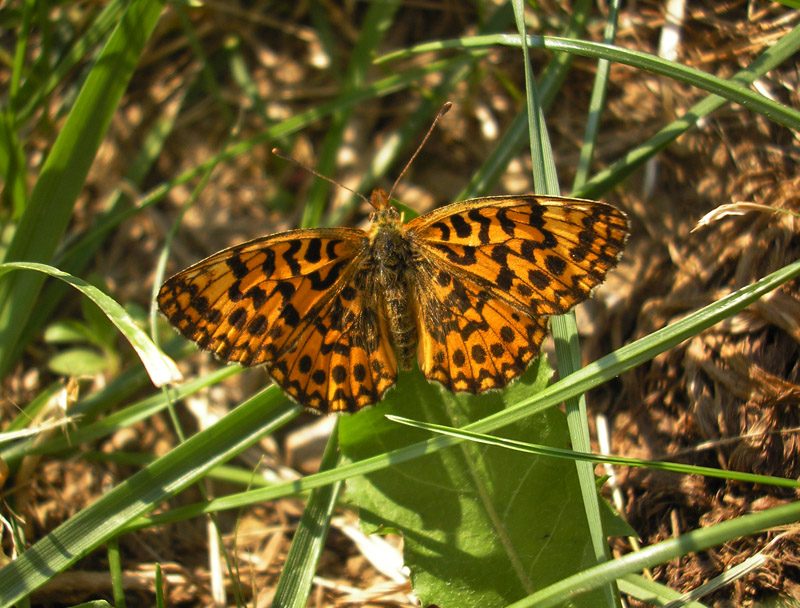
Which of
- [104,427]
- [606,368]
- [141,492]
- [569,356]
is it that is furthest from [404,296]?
[104,427]

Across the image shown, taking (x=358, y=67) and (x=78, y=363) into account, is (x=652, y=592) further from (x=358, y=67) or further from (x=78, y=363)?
(x=358, y=67)

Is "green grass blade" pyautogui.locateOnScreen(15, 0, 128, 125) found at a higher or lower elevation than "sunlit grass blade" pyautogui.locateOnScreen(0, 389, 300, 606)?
higher

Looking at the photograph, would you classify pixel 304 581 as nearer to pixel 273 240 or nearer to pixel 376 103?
pixel 273 240

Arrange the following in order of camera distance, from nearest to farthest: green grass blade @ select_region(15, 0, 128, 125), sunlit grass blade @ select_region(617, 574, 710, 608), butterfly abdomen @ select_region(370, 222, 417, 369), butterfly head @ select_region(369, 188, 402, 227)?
sunlit grass blade @ select_region(617, 574, 710, 608) → butterfly abdomen @ select_region(370, 222, 417, 369) → butterfly head @ select_region(369, 188, 402, 227) → green grass blade @ select_region(15, 0, 128, 125)

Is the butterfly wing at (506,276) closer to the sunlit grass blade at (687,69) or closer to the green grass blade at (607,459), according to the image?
the green grass blade at (607,459)

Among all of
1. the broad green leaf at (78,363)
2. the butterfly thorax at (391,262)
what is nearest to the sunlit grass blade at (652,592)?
the butterfly thorax at (391,262)

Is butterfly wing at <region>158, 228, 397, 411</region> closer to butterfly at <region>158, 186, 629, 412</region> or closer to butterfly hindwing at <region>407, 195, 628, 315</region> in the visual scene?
butterfly at <region>158, 186, 629, 412</region>

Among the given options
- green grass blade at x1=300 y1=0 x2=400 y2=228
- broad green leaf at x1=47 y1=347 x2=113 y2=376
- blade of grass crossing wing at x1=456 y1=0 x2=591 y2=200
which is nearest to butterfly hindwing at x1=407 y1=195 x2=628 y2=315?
blade of grass crossing wing at x1=456 y1=0 x2=591 y2=200
